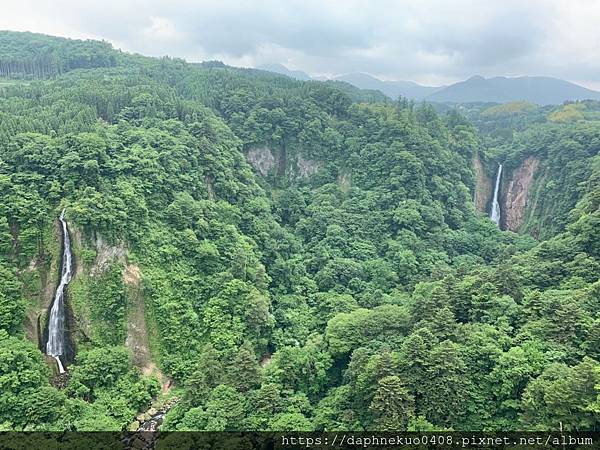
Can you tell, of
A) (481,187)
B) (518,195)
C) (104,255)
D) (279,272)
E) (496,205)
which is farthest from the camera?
(481,187)

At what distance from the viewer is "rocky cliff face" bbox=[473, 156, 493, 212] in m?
64.8

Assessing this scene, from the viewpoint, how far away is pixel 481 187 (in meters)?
66.5

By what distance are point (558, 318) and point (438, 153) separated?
123ft

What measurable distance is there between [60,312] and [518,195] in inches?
2243

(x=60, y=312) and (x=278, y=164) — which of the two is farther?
(x=278, y=164)

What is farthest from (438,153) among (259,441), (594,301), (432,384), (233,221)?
(259,441)

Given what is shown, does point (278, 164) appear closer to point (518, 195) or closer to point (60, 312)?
point (518, 195)

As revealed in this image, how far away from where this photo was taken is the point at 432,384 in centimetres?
2236

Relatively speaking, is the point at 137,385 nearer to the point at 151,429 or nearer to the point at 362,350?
the point at 151,429

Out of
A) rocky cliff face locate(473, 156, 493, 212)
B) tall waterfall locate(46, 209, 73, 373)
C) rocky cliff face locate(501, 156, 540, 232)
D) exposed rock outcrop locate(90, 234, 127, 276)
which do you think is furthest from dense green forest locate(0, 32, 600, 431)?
rocky cliff face locate(473, 156, 493, 212)

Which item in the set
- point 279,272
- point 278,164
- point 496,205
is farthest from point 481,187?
point 279,272

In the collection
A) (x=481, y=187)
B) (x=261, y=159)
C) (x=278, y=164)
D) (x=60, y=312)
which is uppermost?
(x=261, y=159)

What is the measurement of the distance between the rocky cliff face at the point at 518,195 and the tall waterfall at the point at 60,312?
5252 centimetres

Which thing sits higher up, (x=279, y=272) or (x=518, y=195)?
(x=518, y=195)
